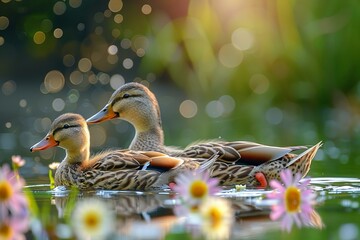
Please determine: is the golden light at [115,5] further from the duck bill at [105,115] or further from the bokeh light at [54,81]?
the duck bill at [105,115]

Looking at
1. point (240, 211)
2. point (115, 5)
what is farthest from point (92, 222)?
point (115, 5)

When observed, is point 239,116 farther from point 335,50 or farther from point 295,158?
point 295,158

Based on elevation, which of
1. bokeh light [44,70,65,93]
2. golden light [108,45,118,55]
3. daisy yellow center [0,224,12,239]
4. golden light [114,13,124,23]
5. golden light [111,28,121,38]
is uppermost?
golden light [114,13,124,23]

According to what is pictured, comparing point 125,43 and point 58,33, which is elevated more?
point 58,33

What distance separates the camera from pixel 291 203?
6.22m

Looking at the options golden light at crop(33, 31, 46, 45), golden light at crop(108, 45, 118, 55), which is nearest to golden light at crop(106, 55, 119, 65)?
golden light at crop(108, 45, 118, 55)

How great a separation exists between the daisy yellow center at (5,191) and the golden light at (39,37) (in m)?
15.2

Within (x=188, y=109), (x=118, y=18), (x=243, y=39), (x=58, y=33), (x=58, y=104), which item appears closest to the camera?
(x=243, y=39)

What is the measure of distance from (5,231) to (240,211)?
1.54 metres

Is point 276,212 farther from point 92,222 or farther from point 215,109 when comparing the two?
point 215,109

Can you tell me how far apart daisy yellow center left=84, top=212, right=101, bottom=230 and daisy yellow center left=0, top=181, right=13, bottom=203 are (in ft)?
1.64

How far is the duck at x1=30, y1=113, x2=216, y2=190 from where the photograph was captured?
25.2 feet

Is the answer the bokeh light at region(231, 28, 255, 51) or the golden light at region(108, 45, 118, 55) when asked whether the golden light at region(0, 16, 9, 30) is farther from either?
the bokeh light at region(231, 28, 255, 51)

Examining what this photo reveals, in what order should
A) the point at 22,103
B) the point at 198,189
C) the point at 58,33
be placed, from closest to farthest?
the point at 198,189, the point at 22,103, the point at 58,33
